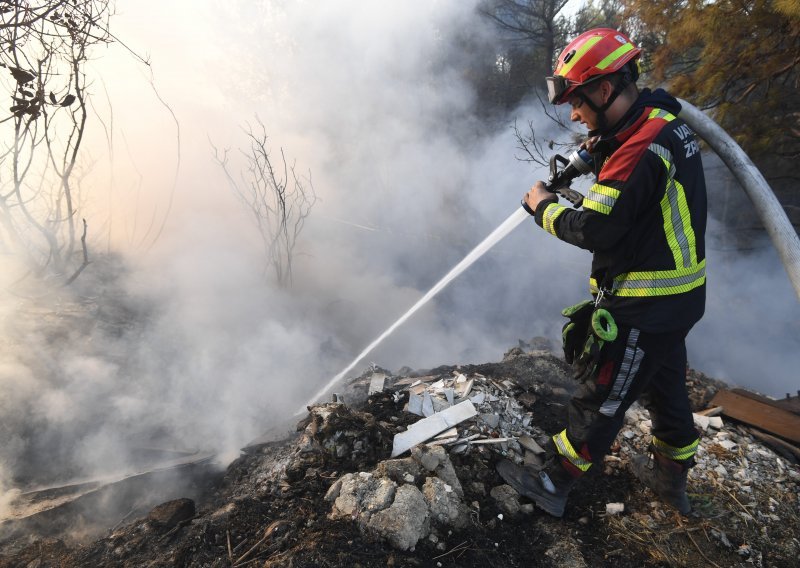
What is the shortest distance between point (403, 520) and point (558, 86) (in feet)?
7.01

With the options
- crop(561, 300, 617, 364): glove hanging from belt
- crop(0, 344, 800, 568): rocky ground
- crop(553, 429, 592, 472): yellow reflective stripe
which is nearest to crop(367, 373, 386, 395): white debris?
crop(0, 344, 800, 568): rocky ground

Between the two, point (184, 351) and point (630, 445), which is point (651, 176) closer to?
point (630, 445)

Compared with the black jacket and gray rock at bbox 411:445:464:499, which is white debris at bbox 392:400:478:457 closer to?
gray rock at bbox 411:445:464:499

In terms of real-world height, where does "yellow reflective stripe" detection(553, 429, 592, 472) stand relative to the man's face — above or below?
below

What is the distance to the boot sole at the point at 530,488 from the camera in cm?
225

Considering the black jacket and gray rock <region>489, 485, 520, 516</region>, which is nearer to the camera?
the black jacket

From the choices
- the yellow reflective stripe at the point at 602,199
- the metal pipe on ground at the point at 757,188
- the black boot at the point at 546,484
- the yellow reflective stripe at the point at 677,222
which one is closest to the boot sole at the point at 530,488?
the black boot at the point at 546,484

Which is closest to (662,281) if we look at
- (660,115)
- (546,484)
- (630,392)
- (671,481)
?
(630,392)

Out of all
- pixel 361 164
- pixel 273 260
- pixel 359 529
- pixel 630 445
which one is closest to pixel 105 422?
pixel 359 529

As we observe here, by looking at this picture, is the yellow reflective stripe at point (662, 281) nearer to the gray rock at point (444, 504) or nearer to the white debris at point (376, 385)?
the gray rock at point (444, 504)

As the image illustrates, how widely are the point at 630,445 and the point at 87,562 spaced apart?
319 cm

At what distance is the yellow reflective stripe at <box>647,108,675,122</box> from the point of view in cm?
177

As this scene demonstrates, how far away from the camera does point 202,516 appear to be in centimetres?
242

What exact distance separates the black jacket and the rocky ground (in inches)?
44.9
